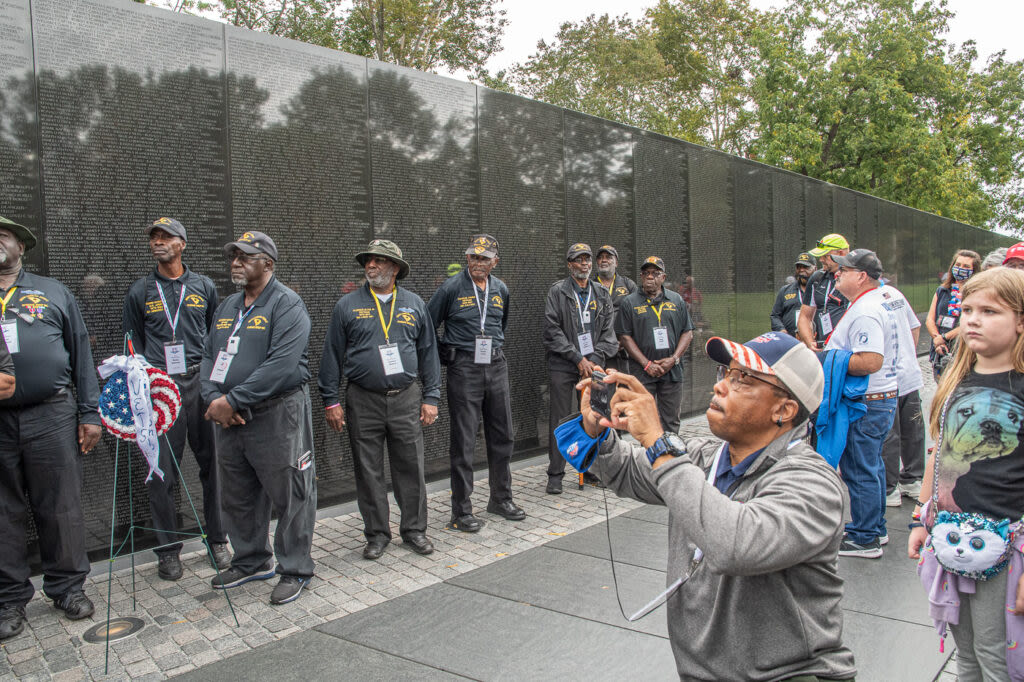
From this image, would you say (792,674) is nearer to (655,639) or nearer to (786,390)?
(786,390)

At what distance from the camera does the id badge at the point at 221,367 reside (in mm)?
4406

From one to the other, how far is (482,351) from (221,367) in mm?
2139

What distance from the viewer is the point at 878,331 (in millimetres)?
→ 4547

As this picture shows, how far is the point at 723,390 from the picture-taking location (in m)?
1.98

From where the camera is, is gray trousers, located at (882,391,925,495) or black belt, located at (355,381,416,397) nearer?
black belt, located at (355,381,416,397)

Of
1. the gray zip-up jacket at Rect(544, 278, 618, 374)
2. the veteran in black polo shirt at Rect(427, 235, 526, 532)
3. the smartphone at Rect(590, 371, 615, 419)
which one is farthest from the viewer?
the gray zip-up jacket at Rect(544, 278, 618, 374)

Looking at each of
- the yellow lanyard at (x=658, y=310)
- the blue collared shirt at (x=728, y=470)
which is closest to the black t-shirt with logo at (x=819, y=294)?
the yellow lanyard at (x=658, y=310)

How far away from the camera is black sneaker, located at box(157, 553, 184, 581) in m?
4.70

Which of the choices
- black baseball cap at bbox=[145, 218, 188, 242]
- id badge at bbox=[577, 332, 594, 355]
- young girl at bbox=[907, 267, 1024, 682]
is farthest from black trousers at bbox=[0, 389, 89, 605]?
young girl at bbox=[907, 267, 1024, 682]

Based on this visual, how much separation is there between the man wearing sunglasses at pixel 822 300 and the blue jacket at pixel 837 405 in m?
2.38

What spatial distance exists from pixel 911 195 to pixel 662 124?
9092 millimetres

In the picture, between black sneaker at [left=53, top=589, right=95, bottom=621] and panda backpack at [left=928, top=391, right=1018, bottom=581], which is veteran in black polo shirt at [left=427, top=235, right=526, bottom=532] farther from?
panda backpack at [left=928, top=391, right=1018, bottom=581]

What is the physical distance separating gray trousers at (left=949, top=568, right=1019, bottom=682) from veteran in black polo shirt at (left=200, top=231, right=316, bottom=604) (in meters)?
3.38

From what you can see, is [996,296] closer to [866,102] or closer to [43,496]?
[43,496]
